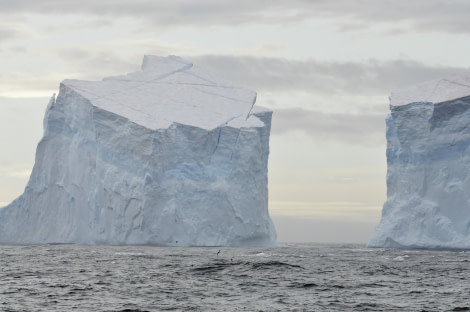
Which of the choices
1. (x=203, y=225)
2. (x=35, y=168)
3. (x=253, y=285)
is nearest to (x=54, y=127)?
(x=35, y=168)

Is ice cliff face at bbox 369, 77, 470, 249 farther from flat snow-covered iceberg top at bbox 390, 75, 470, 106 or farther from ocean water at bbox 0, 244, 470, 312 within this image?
ocean water at bbox 0, 244, 470, 312

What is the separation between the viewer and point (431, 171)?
53.4m

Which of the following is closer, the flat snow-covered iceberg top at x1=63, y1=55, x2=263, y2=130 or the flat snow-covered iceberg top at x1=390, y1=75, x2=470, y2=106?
the flat snow-covered iceberg top at x1=390, y1=75, x2=470, y2=106

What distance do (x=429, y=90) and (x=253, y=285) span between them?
92.4ft

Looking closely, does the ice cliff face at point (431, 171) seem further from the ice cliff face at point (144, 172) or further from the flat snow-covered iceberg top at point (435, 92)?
the ice cliff face at point (144, 172)

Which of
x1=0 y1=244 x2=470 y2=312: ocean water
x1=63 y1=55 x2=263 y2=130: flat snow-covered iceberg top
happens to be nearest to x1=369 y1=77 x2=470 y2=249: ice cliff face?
x1=0 y1=244 x2=470 y2=312: ocean water

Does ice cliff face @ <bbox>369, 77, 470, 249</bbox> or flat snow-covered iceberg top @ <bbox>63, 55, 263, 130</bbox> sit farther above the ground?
flat snow-covered iceberg top @ <bbox>63, 55, 263, 130</bbox>

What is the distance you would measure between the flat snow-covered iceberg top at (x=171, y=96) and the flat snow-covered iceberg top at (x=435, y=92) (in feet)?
26.3

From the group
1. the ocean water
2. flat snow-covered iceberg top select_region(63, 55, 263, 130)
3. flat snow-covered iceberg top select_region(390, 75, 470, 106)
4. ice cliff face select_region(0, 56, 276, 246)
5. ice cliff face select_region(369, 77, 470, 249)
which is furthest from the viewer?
flat snow-covered iceberg top select_region(63, 55, 263, 130)

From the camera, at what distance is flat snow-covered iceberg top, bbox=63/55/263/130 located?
176 ft

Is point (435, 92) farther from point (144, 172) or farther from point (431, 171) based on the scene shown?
point (144, 172)

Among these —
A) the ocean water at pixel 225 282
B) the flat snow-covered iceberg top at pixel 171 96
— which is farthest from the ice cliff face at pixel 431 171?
the flat snow-covered iceberg top at pixel 171 96

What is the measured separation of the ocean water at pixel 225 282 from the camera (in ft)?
78.5

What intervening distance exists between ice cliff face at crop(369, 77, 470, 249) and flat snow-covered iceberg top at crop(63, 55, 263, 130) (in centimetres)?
833
